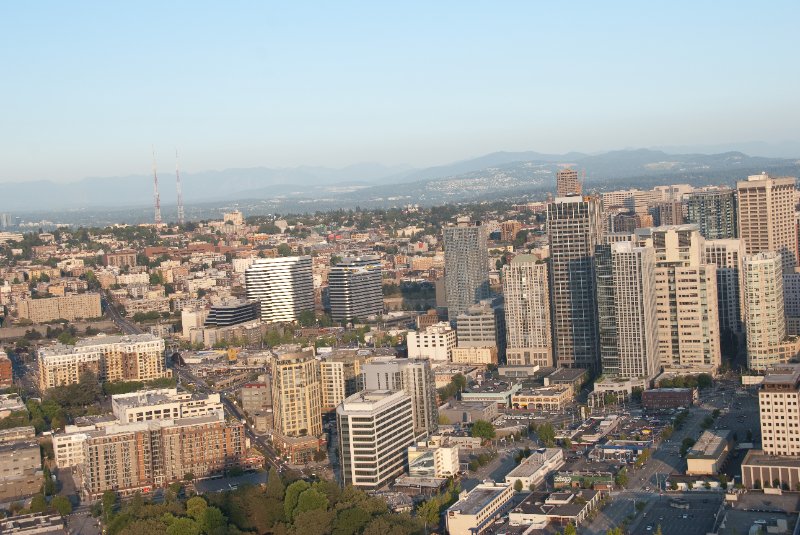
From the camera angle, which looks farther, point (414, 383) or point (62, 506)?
point (414, 383)

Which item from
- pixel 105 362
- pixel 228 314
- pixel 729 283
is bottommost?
pixel 105 362

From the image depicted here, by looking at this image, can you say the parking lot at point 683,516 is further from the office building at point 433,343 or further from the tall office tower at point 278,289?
the tall office tower at point 278,289

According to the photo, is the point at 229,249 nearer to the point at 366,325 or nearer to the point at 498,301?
the point at 366,325

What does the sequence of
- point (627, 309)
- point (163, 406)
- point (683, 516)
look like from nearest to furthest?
point (683, 516) < point (163, 406) < point (627, 309)

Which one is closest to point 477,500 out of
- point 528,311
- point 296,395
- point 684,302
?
point 296,395

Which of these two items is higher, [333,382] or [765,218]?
[765,218]

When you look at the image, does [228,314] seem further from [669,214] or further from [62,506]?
[669,214]

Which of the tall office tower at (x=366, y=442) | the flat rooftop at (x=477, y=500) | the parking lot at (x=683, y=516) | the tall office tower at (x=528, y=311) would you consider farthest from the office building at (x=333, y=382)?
the parking lot at (x=683, y=516)

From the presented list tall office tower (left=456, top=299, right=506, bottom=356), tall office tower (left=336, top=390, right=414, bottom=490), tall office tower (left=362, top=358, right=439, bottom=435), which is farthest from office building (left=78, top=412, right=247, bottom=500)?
tall office tower (left=456, top=299, right=506, bottom=356)

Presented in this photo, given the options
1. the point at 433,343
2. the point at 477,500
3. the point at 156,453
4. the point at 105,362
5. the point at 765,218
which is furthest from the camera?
the point at 765,218
